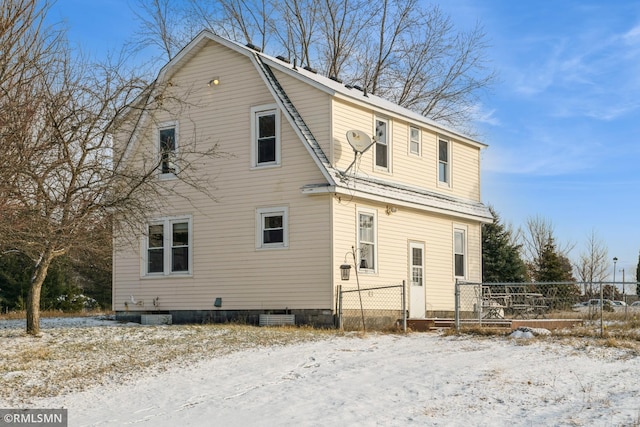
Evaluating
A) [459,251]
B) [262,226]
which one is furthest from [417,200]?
[262,226]

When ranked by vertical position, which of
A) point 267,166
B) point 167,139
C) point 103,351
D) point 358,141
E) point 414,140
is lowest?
point 103,351

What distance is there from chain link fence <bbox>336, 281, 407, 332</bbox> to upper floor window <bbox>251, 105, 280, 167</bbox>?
4012 millimetres

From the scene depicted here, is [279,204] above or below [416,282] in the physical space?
above

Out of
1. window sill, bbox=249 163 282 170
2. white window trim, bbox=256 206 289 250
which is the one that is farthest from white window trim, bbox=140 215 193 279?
window sill, bbox=249 163 282 170

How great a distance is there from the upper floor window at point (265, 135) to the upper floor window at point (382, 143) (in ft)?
9.32

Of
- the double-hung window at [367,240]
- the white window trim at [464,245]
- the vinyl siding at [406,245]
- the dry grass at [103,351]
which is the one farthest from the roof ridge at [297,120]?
the white window trim at [464,245]

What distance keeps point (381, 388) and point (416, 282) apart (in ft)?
37.5

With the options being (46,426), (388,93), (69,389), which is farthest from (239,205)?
(388,93)

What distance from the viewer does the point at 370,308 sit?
66.2 ft

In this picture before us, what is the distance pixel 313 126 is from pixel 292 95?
1.12m

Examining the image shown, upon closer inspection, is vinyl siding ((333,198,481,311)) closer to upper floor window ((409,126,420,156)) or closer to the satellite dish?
the satellite dish

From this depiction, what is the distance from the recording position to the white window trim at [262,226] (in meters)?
20.0

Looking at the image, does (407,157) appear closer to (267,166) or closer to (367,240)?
(367,240)

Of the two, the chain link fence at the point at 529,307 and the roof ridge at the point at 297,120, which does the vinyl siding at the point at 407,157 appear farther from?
the chain link fence at the point at 529,307
